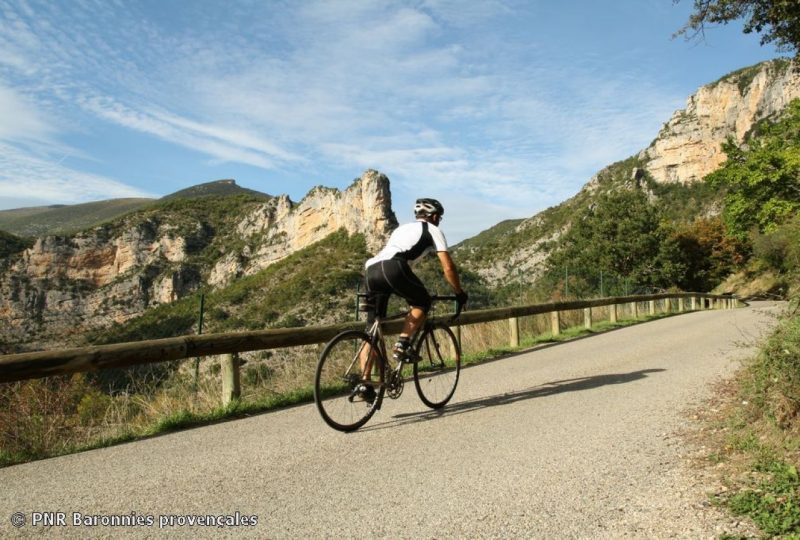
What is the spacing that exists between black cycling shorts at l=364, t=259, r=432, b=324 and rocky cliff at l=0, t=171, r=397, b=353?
291 feet

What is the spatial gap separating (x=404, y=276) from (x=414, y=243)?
319 mm

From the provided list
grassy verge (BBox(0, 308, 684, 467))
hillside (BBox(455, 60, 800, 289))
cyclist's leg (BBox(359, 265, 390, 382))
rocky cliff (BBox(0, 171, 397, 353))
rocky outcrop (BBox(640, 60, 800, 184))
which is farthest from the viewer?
rocky outcrop (BBox(640, 60, 800, 184))

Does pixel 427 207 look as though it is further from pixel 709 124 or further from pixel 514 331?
pixel 709 124

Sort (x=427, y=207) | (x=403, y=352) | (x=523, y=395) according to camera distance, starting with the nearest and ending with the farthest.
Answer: (x=403, y=352), (x=427, y=207), (x=523, y=395)

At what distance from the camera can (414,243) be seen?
16.3 feet

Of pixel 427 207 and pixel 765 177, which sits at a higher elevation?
pixel 765 177

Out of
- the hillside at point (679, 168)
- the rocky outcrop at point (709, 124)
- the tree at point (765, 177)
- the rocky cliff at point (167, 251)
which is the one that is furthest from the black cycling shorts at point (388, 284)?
the rocky outcrop at point (709, 124)

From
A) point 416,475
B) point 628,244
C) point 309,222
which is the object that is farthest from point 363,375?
point 309,222

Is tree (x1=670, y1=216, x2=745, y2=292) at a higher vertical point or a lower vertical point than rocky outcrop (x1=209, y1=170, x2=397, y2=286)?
lower

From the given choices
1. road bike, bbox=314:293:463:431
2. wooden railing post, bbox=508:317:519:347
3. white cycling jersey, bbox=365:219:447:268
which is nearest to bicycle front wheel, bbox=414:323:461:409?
road bike, bbox=314:293:463:431

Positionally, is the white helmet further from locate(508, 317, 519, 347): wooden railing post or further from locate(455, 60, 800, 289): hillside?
locate(455, 60, 800, 289): hillside

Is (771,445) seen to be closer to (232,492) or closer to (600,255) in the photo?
(232,492)

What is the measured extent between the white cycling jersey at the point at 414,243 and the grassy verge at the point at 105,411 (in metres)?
2.47

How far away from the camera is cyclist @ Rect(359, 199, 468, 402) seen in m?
4.91
